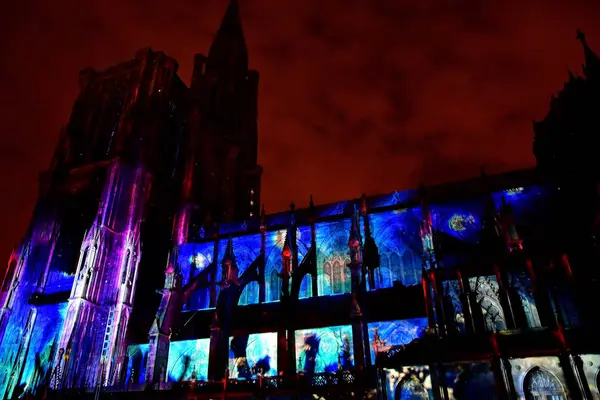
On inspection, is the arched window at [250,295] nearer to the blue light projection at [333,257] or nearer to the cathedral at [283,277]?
the cathedral at [283,277]

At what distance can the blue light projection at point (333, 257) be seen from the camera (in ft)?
103

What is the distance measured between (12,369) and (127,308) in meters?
7.91

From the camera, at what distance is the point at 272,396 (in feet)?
67.3

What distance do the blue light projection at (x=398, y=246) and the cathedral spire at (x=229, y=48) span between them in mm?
29672

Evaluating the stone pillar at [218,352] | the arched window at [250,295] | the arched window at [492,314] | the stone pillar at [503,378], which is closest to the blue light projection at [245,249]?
the arched window at [250,295]

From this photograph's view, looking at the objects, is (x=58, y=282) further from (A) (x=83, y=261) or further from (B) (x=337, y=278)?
(B) (x=337, y=278)

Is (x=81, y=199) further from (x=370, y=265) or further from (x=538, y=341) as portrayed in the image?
(x=538, y=341)

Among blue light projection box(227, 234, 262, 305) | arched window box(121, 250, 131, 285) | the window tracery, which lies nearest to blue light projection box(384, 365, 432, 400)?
the window tracery

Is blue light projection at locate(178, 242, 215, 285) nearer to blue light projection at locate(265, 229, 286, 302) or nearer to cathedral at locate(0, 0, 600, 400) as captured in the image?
cathedral at locate(0, 0, 600, 400)

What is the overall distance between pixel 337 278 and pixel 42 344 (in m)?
20.6

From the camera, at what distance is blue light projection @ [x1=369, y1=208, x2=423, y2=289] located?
30219mm

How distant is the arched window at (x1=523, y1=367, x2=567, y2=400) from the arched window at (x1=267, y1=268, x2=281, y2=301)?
1787 cm

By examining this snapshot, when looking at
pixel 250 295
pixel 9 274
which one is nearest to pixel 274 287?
pixel 250 295

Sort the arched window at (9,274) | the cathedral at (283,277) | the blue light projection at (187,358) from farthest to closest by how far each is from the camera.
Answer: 1. the arched window at (9,274)
2. the blue light projection at (187,358)
3. the cathedral at (283,277)
